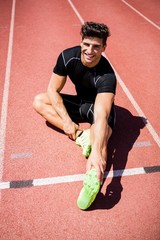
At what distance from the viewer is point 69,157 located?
3.61 m

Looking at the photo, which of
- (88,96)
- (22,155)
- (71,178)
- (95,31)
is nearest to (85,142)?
(71,178)

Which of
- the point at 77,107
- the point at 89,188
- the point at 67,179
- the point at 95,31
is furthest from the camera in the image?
the point at 77,107

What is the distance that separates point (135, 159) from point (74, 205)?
3.87ft

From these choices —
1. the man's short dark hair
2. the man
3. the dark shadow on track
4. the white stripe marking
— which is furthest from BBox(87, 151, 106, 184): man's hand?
the man's short dark hair

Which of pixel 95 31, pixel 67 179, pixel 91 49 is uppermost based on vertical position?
pixel 95 31

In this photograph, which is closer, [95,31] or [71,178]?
[95,31]

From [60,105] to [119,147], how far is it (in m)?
1.14

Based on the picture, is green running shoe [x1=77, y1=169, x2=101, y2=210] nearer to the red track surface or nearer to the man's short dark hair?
the red track surface

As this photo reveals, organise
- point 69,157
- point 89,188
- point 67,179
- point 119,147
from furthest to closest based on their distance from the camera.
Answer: point 119,147 → point 69,157 → point 67,179 → point 89,188

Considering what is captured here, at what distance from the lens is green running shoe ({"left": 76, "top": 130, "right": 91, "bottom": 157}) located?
11.0 ft

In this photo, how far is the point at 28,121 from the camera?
4.29 metres

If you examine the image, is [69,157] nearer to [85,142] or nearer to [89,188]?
[85,142]

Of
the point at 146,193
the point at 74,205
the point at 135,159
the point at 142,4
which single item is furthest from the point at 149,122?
the point at 142,4

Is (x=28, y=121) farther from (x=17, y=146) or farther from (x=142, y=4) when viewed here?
(x=142, y=4)
